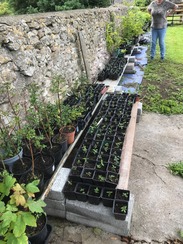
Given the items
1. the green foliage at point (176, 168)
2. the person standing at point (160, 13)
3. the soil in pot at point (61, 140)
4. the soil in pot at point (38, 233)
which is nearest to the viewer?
the soil in pot at point (38, 233)

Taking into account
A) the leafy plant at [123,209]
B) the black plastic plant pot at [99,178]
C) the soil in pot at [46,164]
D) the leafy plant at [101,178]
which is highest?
the soil in pot at [46,164]

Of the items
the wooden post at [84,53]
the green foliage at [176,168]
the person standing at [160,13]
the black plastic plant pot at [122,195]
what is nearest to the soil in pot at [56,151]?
the black plastic plant pot at [122,195]

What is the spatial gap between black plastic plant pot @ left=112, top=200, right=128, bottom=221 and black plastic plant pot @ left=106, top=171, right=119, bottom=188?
19 centimetres

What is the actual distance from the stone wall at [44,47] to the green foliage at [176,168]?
208 centimetres

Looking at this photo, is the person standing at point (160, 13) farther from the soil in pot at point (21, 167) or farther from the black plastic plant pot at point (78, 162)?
the soil in pot at point (21, 167)

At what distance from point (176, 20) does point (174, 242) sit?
50.4ft

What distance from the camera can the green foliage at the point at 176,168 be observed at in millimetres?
2923

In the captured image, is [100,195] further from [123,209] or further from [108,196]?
[123,209]

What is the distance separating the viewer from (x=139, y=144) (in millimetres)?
3531

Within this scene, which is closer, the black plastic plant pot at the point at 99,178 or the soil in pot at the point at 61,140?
the black plastic plant pot at the point at 99,178

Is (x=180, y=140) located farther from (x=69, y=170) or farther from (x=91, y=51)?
(x=91, y=51)

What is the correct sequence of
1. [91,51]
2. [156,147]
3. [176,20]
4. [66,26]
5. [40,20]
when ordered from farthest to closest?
[176,20]
[91,51]
[66,26]
[156,147]
[40,20]

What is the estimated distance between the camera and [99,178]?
2295 mm

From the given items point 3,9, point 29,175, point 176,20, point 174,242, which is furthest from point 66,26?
point 176,20
